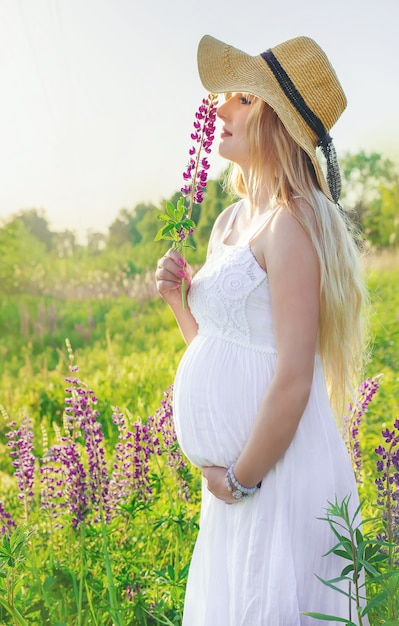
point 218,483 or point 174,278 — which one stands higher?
point 174,278

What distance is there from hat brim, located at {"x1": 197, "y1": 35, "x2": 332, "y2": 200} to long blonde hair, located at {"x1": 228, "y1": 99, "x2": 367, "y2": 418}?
0.04 metres

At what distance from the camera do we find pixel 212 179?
8625 mm

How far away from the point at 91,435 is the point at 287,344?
73cm

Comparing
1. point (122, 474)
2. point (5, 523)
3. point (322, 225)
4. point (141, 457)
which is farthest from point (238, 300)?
point (5, 523)

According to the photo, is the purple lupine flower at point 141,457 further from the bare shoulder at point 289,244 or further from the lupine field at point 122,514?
the bare shoulder at point 289,244

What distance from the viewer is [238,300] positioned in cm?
185

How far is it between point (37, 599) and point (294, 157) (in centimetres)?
159

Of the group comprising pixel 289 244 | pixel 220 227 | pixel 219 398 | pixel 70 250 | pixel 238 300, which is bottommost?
pixel 219 398

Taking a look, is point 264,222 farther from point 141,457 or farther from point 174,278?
point 141,457

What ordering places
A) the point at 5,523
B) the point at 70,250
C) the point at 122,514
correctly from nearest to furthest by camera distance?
the point at 5,523, the point at 122,514, the point at 70,250

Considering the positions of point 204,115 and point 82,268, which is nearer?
point 204,115

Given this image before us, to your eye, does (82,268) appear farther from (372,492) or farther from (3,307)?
(372,492)

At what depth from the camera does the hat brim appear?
73.5 inches

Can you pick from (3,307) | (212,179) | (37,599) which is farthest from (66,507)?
(212,179)
